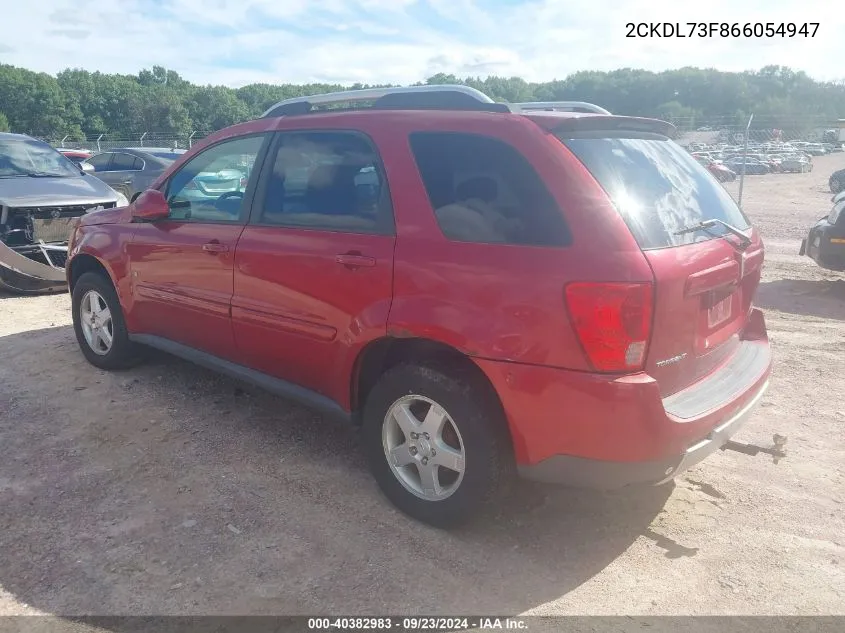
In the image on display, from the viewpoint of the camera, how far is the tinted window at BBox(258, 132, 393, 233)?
3271mm

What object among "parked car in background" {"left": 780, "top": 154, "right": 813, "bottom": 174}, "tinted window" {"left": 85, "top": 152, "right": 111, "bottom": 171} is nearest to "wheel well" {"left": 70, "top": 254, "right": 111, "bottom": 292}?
"tinted window" {"left": 85, "top": 152, "right": 111, "bottom": 171}

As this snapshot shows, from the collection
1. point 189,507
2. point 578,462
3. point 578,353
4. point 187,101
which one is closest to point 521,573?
point 578,462

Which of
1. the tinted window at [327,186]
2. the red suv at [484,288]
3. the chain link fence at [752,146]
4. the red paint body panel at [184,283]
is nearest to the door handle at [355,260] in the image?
the red suv at [484,288]

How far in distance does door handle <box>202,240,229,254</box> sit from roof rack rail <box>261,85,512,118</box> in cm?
83

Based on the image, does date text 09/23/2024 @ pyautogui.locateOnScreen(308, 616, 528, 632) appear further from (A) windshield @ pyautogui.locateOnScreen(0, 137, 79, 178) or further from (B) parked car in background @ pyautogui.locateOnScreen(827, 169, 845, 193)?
(B) parked car in background @ pyautogui.locateOnScreen(827, 169, 845, 193)

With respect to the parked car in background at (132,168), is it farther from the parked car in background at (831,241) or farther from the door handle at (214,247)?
the parked car in background at (831,241)

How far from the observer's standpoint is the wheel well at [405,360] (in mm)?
2936

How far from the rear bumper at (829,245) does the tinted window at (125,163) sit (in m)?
11.4

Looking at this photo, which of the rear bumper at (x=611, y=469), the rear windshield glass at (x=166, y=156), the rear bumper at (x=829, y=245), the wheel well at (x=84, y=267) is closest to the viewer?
the rear bumper at (x=611, y=469)

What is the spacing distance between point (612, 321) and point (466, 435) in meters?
0.78

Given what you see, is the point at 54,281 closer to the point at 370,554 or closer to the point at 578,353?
the point at 370,554

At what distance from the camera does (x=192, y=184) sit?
4.39 m

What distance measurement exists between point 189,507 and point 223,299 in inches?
47.1

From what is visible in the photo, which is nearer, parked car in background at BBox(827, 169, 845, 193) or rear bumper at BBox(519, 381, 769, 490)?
rear bumper at BBox(519, 381, 769, 490)
